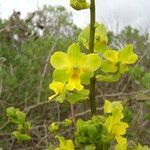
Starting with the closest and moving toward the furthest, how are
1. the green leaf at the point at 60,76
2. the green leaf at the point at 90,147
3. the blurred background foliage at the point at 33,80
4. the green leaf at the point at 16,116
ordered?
the green leaf at the point at 90,147, the green leaf at the point at 60,76, the green leaf at the point at 16,116, the blurred background foliage at the point at 33,80

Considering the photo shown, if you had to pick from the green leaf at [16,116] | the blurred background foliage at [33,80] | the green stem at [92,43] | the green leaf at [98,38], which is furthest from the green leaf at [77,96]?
the blurred background foliage at [33,80]

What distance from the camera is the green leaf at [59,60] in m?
1.25

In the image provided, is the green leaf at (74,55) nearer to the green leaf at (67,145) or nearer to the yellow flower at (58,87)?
the yellow flower at (58,87)

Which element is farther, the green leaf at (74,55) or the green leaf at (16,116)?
the green leaf at (16,116)

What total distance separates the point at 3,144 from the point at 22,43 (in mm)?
1611

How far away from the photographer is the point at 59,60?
1247 mm

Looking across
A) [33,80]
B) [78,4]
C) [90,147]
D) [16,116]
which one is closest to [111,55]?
[78,4]

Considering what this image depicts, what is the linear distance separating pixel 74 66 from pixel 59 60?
4cm

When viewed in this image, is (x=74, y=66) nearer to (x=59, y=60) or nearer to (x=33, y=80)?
(x=59, y=60)

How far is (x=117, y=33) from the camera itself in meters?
6.48

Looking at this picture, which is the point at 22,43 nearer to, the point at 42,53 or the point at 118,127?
the point at 42,53

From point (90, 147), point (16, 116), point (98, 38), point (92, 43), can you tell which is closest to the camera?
point (90, 147)

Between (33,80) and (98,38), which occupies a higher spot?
(98,38)

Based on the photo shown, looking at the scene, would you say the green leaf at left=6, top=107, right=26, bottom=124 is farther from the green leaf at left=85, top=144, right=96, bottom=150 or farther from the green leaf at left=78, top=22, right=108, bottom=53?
the green leaf at left=85, top=144, right=96, bottom=150
